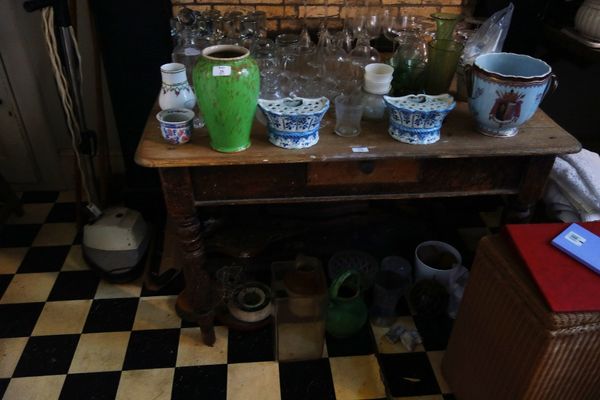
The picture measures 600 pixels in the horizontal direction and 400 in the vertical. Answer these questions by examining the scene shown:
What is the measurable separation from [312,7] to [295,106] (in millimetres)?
703

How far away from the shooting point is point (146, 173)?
2.06 m

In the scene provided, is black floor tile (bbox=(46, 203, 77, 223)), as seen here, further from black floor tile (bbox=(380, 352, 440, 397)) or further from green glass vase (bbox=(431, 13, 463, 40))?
green glass vase (bbox=(431, 13, 463, 40))

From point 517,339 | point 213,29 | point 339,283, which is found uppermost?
point 213,29

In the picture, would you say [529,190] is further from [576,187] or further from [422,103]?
[422,103]

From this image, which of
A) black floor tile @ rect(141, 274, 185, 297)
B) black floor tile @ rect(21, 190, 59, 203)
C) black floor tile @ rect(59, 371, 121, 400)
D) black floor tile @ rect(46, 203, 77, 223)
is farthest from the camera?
black floor tile @ rect(21, 190, 59, 203)

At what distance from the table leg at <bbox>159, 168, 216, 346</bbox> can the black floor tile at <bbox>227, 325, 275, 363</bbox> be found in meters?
0.08

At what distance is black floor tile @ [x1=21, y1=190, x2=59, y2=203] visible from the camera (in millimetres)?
2266

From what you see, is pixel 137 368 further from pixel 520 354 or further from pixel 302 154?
pixel 520 354

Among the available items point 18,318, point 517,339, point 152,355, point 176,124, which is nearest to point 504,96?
point 517,339

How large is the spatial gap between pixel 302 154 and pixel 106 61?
1.00 metres

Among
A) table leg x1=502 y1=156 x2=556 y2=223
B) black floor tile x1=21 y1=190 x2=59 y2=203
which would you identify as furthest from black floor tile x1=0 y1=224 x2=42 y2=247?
table leg x1=502 y1=156 x2=556 y2=223

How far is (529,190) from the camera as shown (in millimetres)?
1314

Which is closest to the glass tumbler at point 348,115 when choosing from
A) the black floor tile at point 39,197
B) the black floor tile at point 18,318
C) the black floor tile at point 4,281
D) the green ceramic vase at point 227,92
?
the green ceramic vase at point 227,92

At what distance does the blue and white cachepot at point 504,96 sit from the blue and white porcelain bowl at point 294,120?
384 millimetres
